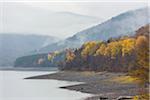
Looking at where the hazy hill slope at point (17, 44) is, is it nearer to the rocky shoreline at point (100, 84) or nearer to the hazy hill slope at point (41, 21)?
the hazy hill slope at point (41, 21)

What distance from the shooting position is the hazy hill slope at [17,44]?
173 inches

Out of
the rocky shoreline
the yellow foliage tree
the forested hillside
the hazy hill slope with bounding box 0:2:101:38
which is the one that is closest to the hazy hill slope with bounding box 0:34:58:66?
the hazy hill slope with bounding box 0:2:101:38

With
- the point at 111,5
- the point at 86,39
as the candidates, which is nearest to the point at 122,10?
the point at 111,5

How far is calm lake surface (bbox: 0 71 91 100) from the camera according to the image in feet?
14.9

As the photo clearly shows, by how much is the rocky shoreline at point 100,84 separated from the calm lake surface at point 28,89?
0.12m

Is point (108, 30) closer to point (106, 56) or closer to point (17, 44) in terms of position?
point (106, 56)

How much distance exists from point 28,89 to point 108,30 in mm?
1046

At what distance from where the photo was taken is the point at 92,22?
4.81m

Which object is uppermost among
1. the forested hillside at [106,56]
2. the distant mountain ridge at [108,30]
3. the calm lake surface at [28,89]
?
the distant mountain ridge at [108,30]

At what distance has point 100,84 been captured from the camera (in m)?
5.61

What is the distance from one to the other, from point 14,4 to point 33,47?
24.6 inches

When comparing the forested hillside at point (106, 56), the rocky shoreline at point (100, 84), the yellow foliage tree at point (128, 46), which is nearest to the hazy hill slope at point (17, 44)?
the forested hillside at point (106, 56)

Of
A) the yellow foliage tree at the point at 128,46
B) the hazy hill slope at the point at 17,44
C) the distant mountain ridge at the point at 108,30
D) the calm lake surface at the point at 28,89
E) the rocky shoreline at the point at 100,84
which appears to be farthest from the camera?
the rocky shoreline at the point at 100,84

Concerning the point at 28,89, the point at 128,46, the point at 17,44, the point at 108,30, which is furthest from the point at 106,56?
the point at 17,44
